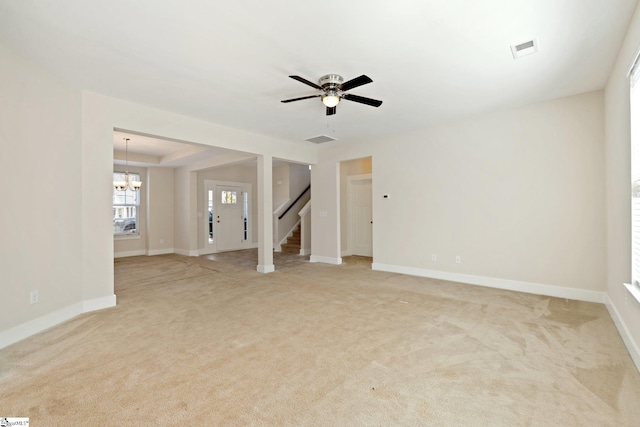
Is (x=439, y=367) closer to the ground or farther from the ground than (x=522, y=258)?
closer to the ground

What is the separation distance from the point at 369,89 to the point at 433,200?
2497 millimetres

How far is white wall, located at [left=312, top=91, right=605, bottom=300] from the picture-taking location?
3842 mm

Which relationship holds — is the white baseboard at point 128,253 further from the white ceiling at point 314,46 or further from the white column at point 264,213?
the white ceiling at point 314,46

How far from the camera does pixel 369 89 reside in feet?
11.9

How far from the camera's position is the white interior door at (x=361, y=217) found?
759 centimetres

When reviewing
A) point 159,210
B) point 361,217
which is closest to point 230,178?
point 159,210

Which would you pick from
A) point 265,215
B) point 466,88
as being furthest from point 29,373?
point 466,88

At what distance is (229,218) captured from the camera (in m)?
9.12

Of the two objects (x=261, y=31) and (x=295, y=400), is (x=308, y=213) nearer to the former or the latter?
(x=261, y=31)

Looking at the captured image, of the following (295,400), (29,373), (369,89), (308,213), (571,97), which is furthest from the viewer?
(308,213)

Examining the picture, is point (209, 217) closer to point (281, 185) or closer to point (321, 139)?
point (281, 185)

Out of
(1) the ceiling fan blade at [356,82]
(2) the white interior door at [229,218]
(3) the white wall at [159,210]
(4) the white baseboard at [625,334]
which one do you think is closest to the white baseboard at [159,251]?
(3) the white wall at [159,210]

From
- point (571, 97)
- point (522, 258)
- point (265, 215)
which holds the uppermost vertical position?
point (571, 97)

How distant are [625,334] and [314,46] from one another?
3811 mm
